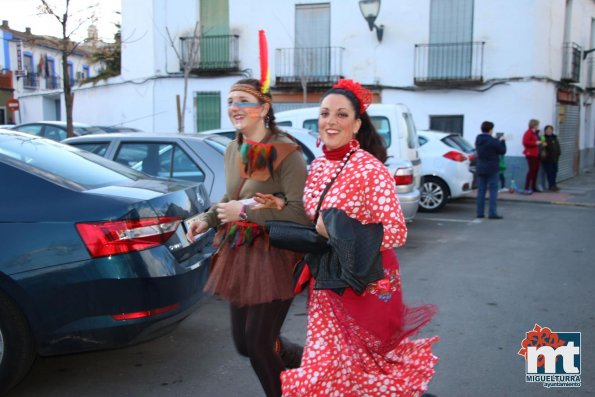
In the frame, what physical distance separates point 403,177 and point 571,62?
11791 mm

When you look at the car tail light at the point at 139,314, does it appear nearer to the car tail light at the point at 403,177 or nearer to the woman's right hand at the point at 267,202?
the woman's right hand at the point at 267,202

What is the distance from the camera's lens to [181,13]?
18328mm

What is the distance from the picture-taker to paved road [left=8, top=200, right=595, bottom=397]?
365 centimetres

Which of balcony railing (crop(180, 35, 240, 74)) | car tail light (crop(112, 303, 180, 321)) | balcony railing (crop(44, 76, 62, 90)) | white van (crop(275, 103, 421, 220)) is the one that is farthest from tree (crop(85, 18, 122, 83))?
car tail light (crop(112, 303, 180, 321))

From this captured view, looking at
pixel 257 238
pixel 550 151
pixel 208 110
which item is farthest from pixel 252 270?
pixel 208 110

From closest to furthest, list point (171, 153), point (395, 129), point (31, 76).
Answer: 1. point (171, 153)
2. point (395, 129)
3. point (31, 76)

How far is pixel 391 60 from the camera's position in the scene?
55.0 feet

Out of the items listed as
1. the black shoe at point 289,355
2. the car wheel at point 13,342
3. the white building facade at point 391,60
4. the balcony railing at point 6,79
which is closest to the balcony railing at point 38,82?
the balcony railing at point 6,79

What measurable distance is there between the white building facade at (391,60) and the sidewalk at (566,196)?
3.88 feet

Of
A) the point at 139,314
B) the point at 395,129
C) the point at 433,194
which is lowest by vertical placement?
the point at 433,194

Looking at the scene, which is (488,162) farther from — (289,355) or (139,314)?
(139,314)

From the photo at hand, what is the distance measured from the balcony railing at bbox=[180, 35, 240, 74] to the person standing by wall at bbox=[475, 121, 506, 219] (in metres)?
9.90

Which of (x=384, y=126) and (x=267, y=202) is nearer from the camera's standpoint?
(x=267, y=202)

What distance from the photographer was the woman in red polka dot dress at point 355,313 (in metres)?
Result: 2.62
